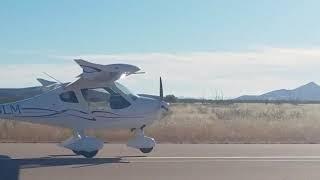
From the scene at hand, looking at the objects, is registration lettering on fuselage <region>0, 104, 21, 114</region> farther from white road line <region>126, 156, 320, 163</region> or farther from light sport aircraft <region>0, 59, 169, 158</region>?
white road line <region>126, 156, 320, 163</region>

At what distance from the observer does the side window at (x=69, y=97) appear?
760 inches

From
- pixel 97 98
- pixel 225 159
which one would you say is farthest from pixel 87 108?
pixel 225 159

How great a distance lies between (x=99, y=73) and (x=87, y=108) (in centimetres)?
163

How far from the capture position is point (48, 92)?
19484mm

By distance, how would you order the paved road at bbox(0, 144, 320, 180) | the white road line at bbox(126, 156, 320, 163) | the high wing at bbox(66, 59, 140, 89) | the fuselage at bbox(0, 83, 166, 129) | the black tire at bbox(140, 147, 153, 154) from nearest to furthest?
the paved road at bbox(0, 144, 320, 180) → the high wing at bbox(66, 59, 140, 89) → the white road line at bbox(126, 156, 320, 163) → the fuselage at bbox(0, 83, 166, 129) → the black tire at bbox(140, 147, 153, 154)

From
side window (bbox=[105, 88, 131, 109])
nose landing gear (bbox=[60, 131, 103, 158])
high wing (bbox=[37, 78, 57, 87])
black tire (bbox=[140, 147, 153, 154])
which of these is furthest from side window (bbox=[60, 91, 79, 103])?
black tire (bbox=[140, 147, 153, 154])

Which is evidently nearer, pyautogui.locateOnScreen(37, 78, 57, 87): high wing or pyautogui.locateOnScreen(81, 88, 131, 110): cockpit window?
pyautogui.locateOnScreen(81, 88, 131, 110): cockpit window

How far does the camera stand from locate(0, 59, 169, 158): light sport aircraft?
61.7 feet

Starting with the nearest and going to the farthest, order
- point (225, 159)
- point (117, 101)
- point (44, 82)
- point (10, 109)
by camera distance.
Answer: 1. point (225, 159)
2. point (10, 109)
3. point (117, 101)
4. point (44, 82)

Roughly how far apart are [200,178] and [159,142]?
11.0 m

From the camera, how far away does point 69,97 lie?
19.3 m

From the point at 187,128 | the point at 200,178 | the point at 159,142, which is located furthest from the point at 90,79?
the point at 187,128

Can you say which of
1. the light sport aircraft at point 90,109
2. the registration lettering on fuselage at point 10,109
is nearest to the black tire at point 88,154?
the light sport aircraft at point 90,109

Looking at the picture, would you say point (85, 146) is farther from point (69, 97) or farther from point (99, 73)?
point (99, 73)
